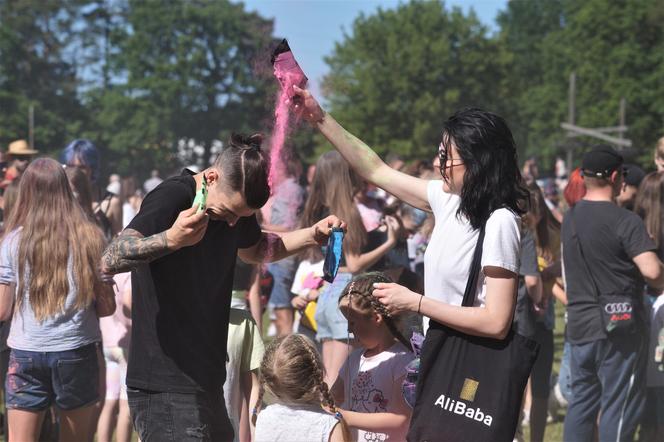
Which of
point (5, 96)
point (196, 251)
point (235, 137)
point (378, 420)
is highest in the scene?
point (5, 96)

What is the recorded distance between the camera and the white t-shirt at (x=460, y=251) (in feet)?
10.3

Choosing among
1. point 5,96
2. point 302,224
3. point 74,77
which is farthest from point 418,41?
point 302,224

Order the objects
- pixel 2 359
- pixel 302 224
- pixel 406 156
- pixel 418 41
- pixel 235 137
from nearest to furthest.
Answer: pixel 235 137 < pixel 2 359 < pixel 302 224 < pixel 406 156 < pixel 418 41

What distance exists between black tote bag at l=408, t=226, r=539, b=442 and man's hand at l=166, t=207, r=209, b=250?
966mm

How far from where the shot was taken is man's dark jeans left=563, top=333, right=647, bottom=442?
5.58m

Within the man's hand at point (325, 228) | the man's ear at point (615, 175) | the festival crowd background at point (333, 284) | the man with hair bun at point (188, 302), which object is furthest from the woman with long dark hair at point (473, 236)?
the man's ear at point (615, 175)

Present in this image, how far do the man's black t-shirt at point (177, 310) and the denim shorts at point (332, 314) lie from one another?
260 cm

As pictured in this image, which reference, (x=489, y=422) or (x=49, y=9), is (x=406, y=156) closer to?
(x=49, y=9)

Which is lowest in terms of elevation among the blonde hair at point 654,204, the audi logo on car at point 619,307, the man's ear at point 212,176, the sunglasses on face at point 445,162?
the man's ear at point 212,176

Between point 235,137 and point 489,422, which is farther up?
point 235,137

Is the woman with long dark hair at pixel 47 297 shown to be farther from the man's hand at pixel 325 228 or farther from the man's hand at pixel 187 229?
the man's hand at pixel 187 229

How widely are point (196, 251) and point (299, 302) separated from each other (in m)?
3.22

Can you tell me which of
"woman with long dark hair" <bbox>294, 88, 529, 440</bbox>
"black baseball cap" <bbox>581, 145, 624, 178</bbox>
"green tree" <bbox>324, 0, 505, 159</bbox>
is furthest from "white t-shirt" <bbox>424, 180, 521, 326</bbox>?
"green tree" <bbox>324, 0, 505, 159</bbox>

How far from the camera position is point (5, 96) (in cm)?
5456
